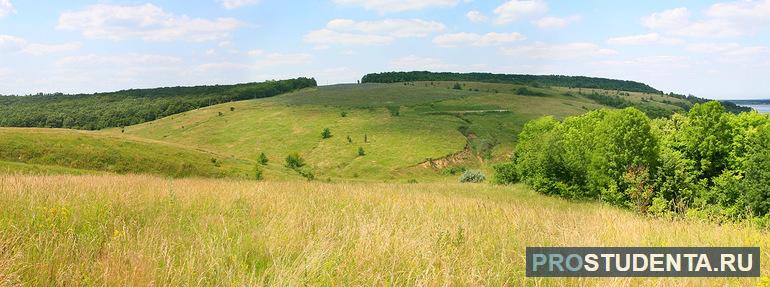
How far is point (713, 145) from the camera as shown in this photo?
42094 millimetres

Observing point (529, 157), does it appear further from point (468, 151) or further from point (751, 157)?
point (468, 151)

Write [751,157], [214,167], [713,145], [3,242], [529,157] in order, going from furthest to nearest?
[214,167] < [529,157] < [713,145] < [751,157] < [3,242]

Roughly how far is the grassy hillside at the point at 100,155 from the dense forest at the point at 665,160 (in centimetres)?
4600

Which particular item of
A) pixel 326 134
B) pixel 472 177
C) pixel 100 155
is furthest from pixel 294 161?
pixel 100 155

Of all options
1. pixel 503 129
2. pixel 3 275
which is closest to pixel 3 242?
pixel 3 275

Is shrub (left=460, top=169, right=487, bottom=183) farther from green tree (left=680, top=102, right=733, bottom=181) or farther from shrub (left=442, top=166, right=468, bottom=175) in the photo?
green tree (left=680, top=102, right=733, bottom=181)

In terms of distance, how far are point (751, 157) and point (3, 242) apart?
152 feet

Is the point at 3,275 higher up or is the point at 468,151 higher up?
the point at 3,275

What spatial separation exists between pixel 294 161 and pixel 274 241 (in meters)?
105

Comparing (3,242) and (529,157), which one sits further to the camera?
(529,157)

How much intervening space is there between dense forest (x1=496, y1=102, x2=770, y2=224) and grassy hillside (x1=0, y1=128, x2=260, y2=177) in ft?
151

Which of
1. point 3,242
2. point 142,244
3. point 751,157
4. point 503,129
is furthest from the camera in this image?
point 503,129

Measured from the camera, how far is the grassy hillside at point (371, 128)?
112 meters

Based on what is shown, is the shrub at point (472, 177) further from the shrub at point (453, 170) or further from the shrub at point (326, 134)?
the shrub at point (326, 134)
